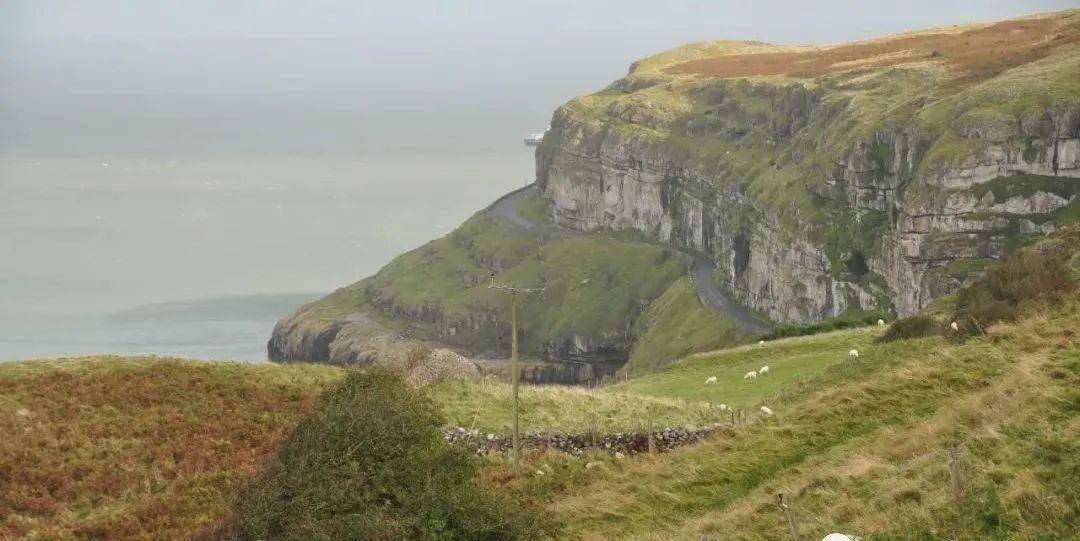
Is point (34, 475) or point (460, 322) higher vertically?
point (34, 475)

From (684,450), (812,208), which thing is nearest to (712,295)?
(812,208)

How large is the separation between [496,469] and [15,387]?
18.2 metres

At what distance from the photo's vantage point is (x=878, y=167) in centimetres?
13100

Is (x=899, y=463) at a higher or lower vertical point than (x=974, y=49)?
lower

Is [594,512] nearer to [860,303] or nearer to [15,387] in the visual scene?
[15,387]

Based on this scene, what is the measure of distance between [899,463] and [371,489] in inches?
449

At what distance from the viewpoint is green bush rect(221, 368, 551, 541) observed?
2748 cm

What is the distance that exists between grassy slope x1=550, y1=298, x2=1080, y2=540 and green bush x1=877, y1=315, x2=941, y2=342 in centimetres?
1054

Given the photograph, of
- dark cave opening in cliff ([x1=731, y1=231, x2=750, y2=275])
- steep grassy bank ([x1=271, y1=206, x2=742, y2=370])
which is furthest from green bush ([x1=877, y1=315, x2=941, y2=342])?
steep grassy bank ([x1=271, y1=206, x2=742, y2=370])

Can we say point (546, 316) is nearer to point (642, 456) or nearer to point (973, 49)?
point (973, 49)

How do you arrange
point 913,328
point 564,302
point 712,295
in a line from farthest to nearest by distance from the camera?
point 564,302
point 712,295
point 913,328

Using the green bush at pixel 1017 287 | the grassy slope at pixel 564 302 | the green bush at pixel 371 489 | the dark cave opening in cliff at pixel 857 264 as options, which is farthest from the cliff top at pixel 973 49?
the green bush at pixel 371 489

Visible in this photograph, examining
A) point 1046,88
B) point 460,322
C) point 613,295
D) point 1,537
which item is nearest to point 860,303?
point 1046,88

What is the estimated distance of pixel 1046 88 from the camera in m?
120
